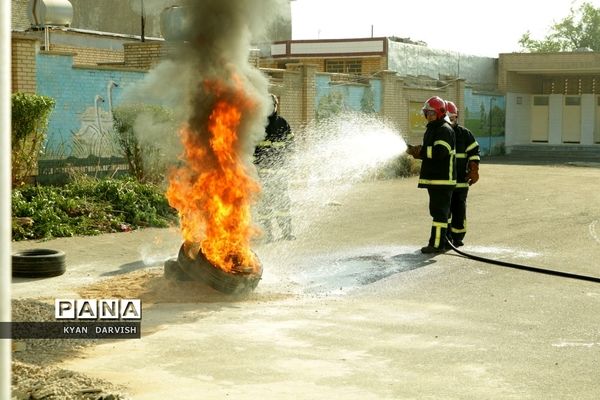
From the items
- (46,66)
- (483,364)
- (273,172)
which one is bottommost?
(483,364)

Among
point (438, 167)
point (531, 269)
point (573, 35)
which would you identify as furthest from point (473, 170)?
point (573, 35)

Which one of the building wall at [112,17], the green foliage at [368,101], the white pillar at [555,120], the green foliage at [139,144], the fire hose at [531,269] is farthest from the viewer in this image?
the white pillar at [555,120]

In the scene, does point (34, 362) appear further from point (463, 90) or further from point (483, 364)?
point (463, 90)

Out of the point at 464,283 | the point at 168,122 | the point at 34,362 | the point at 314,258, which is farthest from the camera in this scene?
the point at 168,122

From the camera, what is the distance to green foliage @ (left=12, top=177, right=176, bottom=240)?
1191 centimetres

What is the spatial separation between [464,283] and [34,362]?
15.6 feet

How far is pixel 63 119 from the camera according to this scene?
1650 cm

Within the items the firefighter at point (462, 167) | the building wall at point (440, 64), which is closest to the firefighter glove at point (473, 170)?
the firefighter at point (462, 167)

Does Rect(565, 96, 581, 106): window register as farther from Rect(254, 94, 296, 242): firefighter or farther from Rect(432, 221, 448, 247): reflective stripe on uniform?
Rect(432, 221, 448, 247): reflective stripe on uniform

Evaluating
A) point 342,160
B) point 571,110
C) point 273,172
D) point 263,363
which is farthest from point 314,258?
point 571,110

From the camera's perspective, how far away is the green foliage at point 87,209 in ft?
39.1

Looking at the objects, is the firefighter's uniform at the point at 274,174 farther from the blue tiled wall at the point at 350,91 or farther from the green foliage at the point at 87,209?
the blue tiled wall at the point at 350,91

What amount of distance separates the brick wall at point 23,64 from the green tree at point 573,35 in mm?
65325

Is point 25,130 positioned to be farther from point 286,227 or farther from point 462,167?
point 462,167
